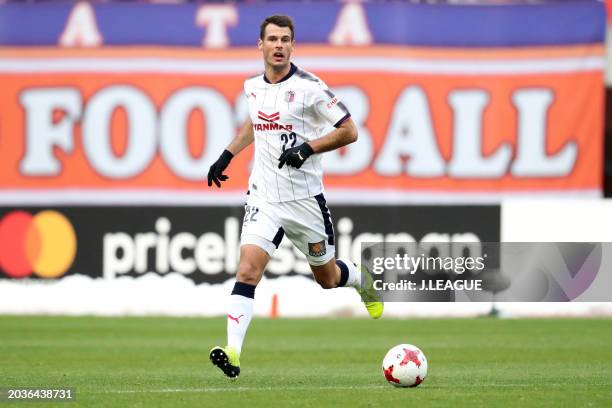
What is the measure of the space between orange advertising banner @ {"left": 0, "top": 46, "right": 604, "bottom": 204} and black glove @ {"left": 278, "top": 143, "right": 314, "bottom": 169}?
9.81m

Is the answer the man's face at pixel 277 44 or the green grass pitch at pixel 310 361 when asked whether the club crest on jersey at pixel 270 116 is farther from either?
the green grass pitch at pixel 310 361

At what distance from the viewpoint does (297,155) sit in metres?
9.74

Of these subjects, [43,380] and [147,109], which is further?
[147,109]

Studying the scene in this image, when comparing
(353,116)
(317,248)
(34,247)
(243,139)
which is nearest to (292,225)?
(317,248)

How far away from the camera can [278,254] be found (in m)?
19.4

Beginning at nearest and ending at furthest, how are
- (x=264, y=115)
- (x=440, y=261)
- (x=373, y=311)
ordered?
1. (x=264, y=115)
2. (x=373, y=311)
3. (x=440, y=261)

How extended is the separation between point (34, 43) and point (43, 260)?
10.5 feet

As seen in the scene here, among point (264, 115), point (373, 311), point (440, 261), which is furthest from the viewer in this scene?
point (440, 261)

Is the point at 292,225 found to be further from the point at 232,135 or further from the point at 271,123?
the point at 232,135

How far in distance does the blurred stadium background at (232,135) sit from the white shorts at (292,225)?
8817mm

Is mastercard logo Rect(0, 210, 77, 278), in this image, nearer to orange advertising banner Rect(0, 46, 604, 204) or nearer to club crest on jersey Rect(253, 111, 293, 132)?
orange advertising banner Rect(0, 46, 604, 204)

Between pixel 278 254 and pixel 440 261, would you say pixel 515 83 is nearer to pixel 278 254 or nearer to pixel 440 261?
pixel 440 261

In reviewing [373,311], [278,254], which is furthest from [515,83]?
[373,311]

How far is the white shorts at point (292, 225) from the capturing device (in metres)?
10.1
